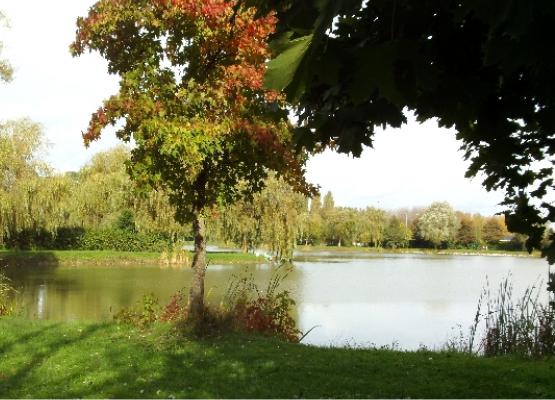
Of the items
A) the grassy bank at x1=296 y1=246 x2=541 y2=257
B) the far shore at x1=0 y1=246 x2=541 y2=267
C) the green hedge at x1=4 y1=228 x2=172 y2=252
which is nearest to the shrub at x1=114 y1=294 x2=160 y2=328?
the far shore at x1=0 y1=246 x2=541 y2=267

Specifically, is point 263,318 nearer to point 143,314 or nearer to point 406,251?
point 143,314

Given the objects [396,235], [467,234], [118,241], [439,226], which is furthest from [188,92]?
[467,234]

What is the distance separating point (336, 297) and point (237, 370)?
9.34m

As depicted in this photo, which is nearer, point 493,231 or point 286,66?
point 286,66

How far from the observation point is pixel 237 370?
4.75m

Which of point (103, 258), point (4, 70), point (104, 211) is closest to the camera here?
point (4, 70)

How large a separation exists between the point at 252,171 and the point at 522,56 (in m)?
5.12

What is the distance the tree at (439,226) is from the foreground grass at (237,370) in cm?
4728

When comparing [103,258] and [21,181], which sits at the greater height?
[21,181]

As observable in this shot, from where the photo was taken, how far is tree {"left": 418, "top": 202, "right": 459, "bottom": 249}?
168ft

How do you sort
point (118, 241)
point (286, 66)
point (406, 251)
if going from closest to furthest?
point (286, 66) → point (118, 241) → point (406, 251)

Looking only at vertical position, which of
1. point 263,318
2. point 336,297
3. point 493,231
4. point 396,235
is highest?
point 493,231

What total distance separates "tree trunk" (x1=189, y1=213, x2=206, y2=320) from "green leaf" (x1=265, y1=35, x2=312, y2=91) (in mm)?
5284

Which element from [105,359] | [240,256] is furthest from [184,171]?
[240,256]
